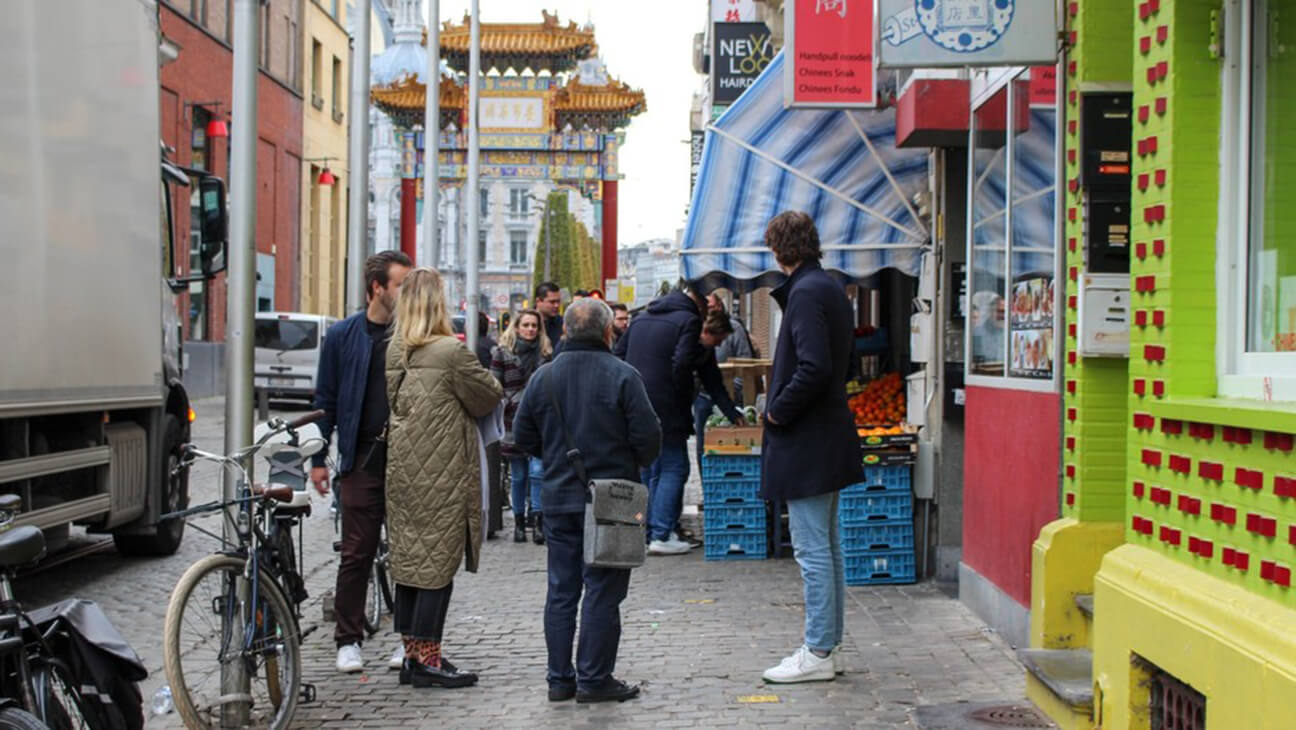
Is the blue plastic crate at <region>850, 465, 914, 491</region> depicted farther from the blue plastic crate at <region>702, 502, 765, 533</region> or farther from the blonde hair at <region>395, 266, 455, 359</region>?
the blonde hair at <region>395, 266, 455, 359</region>

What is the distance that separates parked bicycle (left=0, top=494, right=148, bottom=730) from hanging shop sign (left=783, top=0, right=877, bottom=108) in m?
5.81

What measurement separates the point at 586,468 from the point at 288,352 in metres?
23.2

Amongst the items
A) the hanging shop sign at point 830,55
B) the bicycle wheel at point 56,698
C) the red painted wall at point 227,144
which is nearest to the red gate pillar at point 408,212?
the red painted wall at point 227,144

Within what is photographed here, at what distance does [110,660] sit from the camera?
4.46 metres

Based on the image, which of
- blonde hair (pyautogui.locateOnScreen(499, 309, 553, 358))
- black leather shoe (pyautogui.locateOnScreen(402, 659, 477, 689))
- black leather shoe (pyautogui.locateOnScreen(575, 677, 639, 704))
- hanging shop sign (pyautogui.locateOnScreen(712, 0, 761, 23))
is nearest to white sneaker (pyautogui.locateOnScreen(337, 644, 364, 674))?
black leather shoe (pyautogui.locateOnScreen(402, 659, 477, 689))

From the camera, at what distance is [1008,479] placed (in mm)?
7664

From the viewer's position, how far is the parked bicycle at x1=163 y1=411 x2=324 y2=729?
5.36 meters

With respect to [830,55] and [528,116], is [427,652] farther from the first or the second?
[528,116]

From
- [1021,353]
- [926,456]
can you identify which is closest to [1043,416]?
[1021,353]

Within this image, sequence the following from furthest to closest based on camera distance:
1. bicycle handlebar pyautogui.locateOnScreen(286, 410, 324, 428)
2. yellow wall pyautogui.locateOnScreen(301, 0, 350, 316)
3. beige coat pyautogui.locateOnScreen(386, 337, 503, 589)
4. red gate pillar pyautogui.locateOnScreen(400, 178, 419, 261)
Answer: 1. red gate pillar pyautogui.locateOnScreen(400, 178, 419, 261)
2. yellow wall pyautogui.locateOnScreen(301, 0, 350, 316)
3. bicycle handlebar pyautogui.locateOnScreen(286, 410, 324, 428)
4. beige coat pyautogui.locateOnScreen(386, 337, 503, 589)

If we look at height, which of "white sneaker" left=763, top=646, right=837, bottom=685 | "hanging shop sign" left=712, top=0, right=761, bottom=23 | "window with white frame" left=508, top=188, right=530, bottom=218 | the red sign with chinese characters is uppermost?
"window with white frame" left=508, top=188, right=530, bottom=218

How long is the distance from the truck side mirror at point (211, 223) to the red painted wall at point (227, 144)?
18.3m

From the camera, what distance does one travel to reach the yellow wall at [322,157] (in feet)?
A: 143

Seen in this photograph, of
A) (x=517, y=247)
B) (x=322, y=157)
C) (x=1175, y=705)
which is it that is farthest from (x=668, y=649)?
(x=517, y=247)
